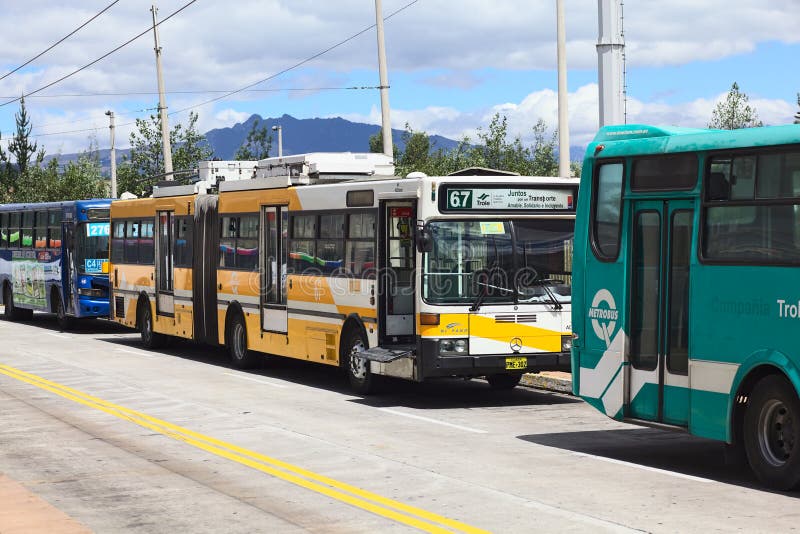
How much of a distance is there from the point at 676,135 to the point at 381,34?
20.1 metres

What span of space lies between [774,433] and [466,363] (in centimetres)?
644

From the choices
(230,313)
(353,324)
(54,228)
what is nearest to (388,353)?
(353,324)

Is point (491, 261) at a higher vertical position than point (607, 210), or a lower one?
lower

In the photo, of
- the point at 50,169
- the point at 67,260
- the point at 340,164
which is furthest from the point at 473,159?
the point at 340,164

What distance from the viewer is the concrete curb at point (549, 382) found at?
1927 cm

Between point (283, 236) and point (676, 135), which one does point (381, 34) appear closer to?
point (283, 236)

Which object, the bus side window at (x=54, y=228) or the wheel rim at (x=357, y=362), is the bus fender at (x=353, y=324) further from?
the bus side window at (x=54, y=228)

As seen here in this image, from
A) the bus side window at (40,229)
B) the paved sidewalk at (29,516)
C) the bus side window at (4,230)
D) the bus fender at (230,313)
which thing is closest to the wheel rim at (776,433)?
the paved sidewalk at (29,516)

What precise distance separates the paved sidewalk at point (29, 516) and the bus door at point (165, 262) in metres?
16.0

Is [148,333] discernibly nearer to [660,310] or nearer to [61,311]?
[61,311]

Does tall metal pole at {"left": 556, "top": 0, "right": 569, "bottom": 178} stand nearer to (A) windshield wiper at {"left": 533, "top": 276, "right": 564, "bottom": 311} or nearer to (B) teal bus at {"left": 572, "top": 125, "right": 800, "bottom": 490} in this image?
(A) windshield wiper at {"left": 533, "top": 276, "right": 564, "bottom": 311}

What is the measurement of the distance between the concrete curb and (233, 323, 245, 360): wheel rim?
18.7 feet

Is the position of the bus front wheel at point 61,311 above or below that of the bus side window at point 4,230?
below

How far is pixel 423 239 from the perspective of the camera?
16.9 meters
